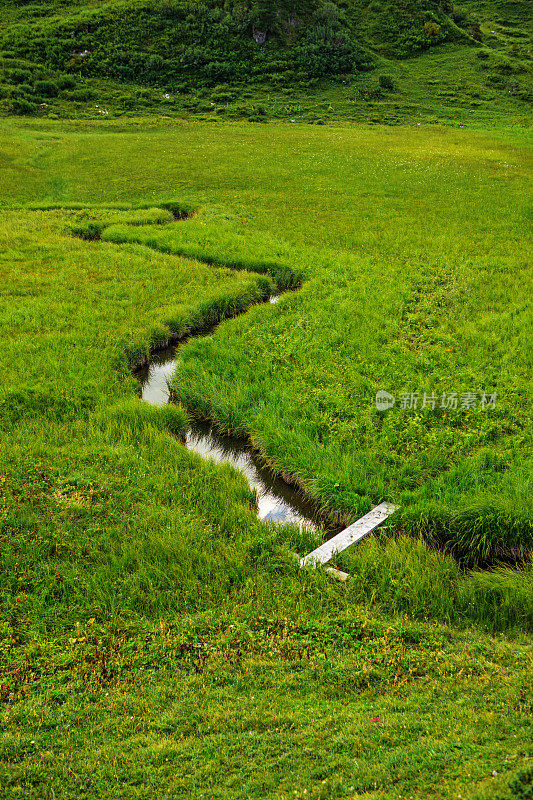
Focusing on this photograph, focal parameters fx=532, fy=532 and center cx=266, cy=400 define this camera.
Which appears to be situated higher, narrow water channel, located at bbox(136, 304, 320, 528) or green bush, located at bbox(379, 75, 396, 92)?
green bush, located at bbox(379, 75, 396, 92)

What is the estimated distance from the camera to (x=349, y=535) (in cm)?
689

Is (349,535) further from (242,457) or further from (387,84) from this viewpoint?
(387,84)

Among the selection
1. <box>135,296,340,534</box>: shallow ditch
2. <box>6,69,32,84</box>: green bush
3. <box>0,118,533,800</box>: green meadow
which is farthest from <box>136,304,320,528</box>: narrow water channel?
<box>6,69,32,84</box>: green bush

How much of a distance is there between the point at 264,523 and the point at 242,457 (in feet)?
7.48

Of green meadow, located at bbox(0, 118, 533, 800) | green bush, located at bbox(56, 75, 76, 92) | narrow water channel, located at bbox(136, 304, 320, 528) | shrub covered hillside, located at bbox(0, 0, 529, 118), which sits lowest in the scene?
narrow water channel, located at bbox(136, 304, 320, 528)

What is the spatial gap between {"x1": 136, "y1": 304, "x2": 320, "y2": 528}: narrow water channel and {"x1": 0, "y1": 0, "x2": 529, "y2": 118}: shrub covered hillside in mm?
47911

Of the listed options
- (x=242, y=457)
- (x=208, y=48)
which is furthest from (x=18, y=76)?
(x=242, y=457)

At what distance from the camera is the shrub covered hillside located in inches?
2174

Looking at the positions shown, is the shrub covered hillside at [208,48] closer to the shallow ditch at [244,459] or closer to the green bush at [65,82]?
the green bush at [65,82]

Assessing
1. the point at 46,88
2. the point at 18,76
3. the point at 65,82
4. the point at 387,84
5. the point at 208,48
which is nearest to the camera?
the point at 46,88

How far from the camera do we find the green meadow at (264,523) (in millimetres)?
3986

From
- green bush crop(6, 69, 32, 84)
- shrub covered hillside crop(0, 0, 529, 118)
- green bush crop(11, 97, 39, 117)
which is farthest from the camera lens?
shrub covered hillside crop(0, 0, 529, 118)

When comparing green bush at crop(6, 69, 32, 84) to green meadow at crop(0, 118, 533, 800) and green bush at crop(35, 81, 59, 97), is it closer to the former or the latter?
green bush at crop(35, 81, 59, 97)

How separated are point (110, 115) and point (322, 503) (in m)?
51.8
